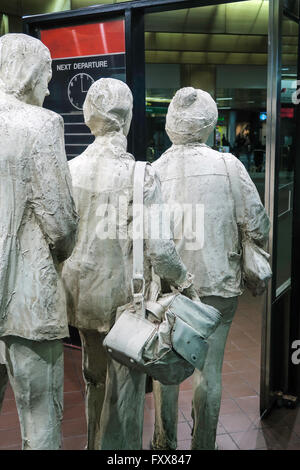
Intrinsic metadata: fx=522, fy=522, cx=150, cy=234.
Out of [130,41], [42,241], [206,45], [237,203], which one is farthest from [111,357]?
[206,45]

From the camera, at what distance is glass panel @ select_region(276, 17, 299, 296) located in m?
3.31

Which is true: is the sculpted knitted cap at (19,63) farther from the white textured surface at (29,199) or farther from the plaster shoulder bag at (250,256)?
the plaster shoulder bag at (250,256)

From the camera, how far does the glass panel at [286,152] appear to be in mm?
3309

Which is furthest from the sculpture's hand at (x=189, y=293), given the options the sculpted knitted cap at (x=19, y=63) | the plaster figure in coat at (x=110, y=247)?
the sculpted knitted cap at (x=19, y=63)

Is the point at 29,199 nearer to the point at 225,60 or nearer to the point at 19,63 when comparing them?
the point at 19,63

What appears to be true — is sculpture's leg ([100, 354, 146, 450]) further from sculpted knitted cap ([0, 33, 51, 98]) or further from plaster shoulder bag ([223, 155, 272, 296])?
sculpted knitted cap ([0, 33, 51, 98])

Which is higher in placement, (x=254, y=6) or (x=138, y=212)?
(x=254, y=6)

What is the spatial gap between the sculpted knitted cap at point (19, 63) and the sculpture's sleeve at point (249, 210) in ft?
3.75

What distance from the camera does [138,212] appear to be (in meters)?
2.24

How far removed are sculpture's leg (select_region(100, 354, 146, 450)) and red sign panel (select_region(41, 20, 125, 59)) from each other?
249 centimetres

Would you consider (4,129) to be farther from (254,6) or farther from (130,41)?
(254,6)

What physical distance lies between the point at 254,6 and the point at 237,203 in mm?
4641

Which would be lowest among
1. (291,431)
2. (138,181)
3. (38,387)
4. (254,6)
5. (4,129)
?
(291,431)

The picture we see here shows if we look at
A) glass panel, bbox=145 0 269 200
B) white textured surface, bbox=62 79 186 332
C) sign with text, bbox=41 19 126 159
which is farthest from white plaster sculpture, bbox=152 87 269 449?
glass panel, bbox=145 0 269 200
